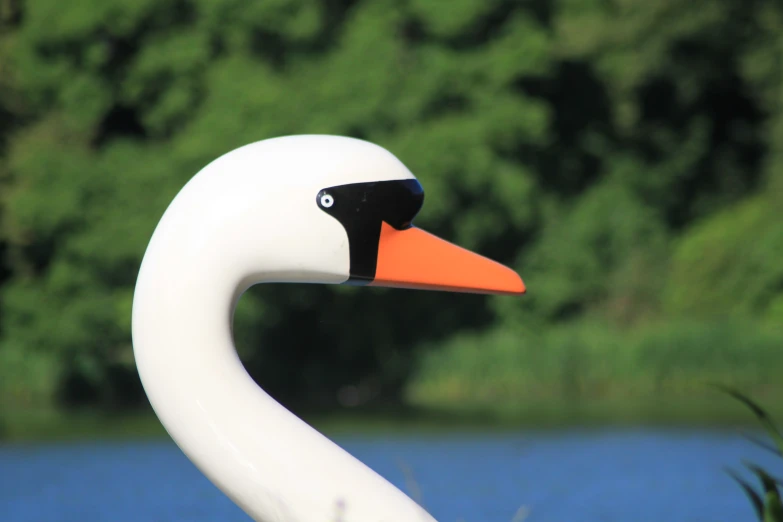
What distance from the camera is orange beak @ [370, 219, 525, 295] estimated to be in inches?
103

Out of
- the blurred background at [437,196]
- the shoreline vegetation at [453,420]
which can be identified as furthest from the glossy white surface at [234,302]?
the blurred background at [437,196]

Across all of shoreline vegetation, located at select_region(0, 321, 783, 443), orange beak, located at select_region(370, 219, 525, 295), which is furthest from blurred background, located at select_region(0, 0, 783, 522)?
orange beak, located at select_region(370, 219, 525, 295)

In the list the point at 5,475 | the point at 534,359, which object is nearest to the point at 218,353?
the point at 5,475

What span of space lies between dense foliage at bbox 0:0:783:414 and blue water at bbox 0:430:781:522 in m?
4.38

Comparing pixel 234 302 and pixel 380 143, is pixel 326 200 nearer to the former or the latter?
pixel 234 302

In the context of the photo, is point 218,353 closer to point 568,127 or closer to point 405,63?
point 405,63

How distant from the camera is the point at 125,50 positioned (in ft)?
64.7

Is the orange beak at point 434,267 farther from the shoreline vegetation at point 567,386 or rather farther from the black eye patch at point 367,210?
the shoreline vegetation at point 567,386

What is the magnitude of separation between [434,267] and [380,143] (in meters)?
13.6

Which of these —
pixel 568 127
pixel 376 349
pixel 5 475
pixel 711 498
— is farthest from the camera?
pixel 568 127

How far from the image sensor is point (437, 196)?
53.3ft

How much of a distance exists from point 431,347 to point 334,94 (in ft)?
12.6

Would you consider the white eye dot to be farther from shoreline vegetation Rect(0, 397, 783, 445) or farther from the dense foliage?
the dense foliage

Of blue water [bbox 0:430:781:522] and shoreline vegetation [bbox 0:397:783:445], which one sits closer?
blue water [bbox 0:430:781:522]
